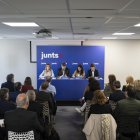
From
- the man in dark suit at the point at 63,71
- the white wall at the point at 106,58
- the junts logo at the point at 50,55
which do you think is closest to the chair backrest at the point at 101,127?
the man in dark suit at the point at 63,71

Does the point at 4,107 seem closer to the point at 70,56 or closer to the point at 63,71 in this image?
the point at 63,71

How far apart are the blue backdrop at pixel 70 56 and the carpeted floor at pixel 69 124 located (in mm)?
1890

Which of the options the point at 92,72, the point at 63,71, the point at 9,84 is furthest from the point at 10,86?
the point at 92,72

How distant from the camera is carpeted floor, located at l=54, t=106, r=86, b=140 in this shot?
19.3ft

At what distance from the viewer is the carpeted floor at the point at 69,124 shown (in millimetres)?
5891

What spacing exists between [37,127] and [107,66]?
8.10 meters

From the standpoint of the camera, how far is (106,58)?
1115 cm

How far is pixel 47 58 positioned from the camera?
9.69 meters

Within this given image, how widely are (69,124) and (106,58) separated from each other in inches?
197

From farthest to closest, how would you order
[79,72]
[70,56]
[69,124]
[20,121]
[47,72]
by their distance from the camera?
1. [70,56]
2. [79,72]
3. [47,72]
4. [69,124]
5. [20,121]

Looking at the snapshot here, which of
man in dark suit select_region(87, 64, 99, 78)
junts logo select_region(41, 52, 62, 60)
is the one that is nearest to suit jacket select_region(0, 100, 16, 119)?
junts logo select_region(41, 52, 62, 60)

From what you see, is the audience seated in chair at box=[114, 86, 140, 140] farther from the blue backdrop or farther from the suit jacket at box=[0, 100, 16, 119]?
the blue backdrop

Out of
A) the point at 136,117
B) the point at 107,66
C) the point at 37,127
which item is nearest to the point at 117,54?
the point at 107,66

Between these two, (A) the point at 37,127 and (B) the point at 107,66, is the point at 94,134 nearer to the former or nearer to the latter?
(A) the point at 37,127
